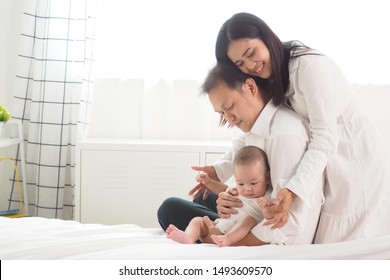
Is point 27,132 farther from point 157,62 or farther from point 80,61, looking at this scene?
point 157,62

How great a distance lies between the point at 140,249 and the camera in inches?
56.2

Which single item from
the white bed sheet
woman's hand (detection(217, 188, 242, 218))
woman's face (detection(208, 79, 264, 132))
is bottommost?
the white bed sheet

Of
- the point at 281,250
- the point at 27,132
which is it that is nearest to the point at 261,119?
the point at 281,250

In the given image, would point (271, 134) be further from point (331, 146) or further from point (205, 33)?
point (205, 33)

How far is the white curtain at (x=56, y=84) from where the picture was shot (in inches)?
129

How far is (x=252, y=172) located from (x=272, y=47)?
0.37 meters

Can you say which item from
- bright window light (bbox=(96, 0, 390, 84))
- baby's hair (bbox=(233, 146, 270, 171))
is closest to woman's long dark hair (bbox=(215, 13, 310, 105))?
baby's hair (bbox=(233, 146, 270, 171))

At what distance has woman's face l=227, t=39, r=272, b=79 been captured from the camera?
64.3 inches

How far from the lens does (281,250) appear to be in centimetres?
137

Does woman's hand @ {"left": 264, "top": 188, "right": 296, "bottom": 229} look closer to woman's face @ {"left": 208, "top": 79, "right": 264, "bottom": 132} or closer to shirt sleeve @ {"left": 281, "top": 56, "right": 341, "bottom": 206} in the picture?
shirt sleeve @ {"left": 281, "top": 56, "right": 341, "bottom": 206}

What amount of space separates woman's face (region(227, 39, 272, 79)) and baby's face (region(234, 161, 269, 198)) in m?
0.28

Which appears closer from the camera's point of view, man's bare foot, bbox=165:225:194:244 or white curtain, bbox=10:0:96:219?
man's bare foot, bbox=165:225:194:244

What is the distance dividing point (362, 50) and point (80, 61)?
5.34 feet

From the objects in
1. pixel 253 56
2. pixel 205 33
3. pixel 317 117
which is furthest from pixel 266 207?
pixel 205 33
